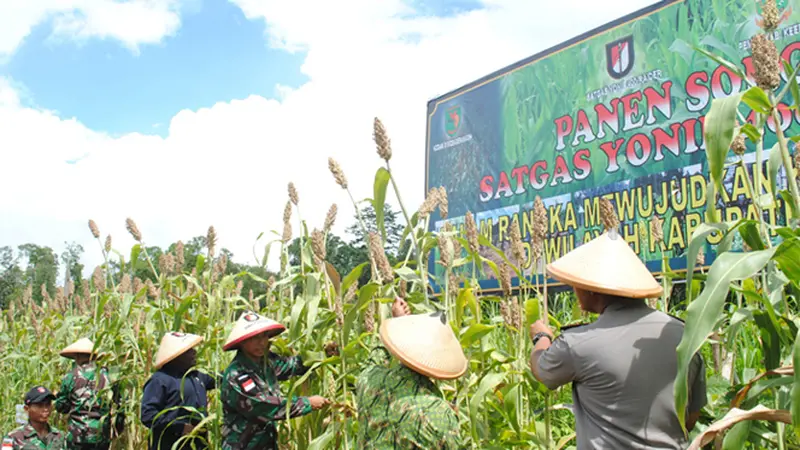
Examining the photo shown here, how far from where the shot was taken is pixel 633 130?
23.5ft

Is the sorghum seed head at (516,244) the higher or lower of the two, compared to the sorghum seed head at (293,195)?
lower

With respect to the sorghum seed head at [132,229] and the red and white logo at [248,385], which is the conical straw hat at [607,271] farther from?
the sorghum seed head at [132,229]

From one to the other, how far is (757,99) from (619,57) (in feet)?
19.6

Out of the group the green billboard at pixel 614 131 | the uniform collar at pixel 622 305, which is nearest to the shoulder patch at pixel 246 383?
the uniform collar at pixel 622 305

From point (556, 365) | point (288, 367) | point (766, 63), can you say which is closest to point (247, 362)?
point (288, 367)

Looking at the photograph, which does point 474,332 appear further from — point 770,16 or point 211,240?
point 211,240

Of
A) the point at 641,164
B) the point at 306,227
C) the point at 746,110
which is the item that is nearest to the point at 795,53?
the point at 746,110

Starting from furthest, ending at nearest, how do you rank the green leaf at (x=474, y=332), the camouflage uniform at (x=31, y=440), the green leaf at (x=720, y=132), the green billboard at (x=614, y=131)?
the green billboard at (x=614, y=131) → the camouflage uniform at (x=31, y=440) → the green leaf at (x=474, y=332) → the green leaf at (x=720, y=132)

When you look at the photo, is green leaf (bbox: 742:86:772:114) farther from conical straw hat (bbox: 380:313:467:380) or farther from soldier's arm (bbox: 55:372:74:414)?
soldier's arm (bbox: 55:372:74:414)

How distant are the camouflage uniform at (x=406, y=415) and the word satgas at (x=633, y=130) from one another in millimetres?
4928

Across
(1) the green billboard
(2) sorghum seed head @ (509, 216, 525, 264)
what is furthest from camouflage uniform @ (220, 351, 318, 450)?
(1) the green billboard

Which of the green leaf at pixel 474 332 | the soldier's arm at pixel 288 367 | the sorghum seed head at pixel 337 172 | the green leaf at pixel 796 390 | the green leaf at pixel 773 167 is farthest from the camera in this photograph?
the soldier's arm at pixel 288 367

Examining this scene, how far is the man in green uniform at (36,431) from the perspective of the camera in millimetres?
4520

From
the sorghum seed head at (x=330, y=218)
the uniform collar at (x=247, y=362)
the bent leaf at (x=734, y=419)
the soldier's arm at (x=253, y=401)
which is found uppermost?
the sorghum seed head at (x=330, y=218)
